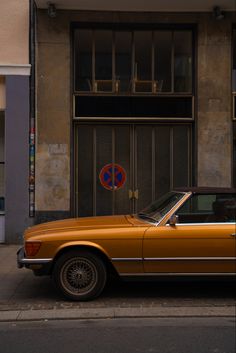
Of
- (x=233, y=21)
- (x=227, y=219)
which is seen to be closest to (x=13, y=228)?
(x=227, y=219)

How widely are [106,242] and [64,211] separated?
5.04 m

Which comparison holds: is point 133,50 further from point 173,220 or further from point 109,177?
point 173,220

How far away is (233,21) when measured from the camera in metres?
11.8

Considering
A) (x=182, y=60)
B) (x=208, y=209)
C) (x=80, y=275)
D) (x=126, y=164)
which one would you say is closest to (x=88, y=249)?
(x=80, y=275)

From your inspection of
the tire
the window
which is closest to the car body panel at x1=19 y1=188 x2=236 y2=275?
the tire

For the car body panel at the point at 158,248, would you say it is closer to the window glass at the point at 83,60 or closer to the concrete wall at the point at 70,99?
the concrete wall at the point at 70,99

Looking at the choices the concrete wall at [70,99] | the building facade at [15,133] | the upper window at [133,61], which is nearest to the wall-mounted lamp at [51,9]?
the concrete wall at [70,99]

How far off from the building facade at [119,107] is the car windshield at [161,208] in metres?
4.38

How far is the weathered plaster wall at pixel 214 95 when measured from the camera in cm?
1171

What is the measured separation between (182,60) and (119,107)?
6.44 ft

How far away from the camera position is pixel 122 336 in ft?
17.3

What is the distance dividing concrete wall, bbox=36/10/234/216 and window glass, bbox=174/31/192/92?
0.35m

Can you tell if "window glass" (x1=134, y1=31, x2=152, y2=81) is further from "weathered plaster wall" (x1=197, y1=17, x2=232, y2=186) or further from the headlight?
the headlight

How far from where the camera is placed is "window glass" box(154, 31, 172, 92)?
12.0m
